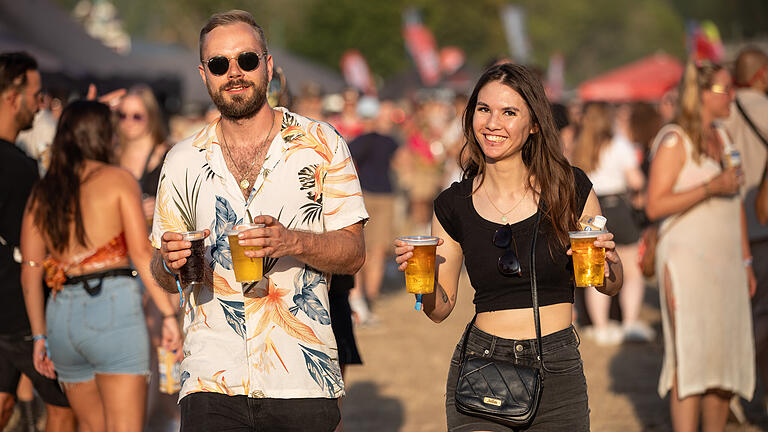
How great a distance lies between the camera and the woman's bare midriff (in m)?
3.72

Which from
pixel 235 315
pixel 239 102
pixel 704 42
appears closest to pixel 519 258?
pixel 235 315

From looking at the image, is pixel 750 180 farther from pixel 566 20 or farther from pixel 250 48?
pixel 566 20

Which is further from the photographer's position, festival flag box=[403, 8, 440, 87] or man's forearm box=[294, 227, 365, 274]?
festival flag box=[403, 8, 440, 87]

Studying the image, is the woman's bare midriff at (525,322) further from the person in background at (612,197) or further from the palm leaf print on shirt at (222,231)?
the person in background at (612,197)

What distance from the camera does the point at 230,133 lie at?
146 inches

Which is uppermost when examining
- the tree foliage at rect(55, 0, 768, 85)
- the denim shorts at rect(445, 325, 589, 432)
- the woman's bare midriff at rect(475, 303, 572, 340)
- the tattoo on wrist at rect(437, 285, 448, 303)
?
the tree foliage at rect(55, 0, 768, 85)

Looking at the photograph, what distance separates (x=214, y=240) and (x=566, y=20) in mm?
114972

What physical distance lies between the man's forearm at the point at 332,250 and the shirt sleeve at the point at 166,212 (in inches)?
22.5

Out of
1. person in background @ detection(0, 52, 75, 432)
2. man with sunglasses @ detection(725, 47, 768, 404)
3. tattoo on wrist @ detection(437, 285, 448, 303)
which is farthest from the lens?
man with sunglasses @ detection(725, 47, 768, 404)

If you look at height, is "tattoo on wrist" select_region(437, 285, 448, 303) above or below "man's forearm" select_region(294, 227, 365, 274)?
below

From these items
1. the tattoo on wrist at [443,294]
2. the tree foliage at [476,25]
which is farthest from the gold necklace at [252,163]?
Answer: the tree foliage at [476,25]

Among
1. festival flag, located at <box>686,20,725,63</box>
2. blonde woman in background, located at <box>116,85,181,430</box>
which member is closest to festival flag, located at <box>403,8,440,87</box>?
festival flag, located at <box>686,20,725,63</box>

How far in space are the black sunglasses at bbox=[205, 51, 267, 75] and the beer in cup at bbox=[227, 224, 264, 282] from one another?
687 mm

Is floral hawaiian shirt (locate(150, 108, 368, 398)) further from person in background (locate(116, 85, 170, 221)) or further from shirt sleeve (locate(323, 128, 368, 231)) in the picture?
person in background (locate(116, 85, 170, 221))
